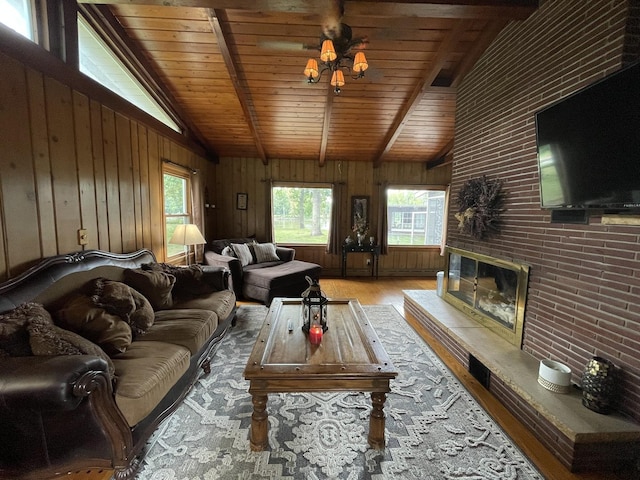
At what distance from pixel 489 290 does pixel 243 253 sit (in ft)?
11.4

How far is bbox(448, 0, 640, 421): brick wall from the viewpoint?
1.48 metres

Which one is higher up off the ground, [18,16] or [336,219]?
[18,16]

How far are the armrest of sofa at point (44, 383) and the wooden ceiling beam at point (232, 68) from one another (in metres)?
2.83

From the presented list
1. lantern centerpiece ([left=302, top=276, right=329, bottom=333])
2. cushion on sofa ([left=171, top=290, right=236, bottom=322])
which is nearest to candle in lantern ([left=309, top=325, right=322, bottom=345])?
lantern centerpiece ([left=302, top=276, right=329, bottom=333])

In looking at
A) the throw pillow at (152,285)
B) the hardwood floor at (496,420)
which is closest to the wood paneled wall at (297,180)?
the hardwood floor at (496,420)

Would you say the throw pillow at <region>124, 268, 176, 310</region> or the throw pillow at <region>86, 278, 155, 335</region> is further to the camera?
the throw pillow at <region>124, 268, 176, 310</region>

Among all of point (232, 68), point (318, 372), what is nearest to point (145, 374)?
point (318, 372)

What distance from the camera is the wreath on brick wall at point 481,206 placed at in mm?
2434

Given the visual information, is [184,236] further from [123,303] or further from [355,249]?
[355,249]

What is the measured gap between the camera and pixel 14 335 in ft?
4.13

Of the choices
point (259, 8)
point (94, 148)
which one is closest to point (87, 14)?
point (94, 148)

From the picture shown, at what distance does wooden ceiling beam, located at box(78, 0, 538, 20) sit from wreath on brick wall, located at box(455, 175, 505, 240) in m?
1.31

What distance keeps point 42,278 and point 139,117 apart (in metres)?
2.01

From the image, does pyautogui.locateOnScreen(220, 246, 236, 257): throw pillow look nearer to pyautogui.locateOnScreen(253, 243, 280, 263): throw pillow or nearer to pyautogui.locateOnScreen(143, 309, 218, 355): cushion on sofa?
pyautogui.locateOnScreen(253, 243, 280, 263): throw pillow
